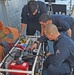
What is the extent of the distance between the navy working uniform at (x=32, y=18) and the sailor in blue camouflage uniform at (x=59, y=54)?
40.5 inches

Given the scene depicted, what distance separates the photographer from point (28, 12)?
10.2 ft

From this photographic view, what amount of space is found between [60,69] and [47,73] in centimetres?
18

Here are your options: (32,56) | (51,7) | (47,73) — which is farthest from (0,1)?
(51,7)

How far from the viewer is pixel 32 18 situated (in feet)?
10.8

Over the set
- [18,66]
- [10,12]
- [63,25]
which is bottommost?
[18,66]

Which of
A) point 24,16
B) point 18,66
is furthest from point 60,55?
point 24,16

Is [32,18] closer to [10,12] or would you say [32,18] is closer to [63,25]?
[10,12]

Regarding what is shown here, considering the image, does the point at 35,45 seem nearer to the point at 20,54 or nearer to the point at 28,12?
the point at 20,54

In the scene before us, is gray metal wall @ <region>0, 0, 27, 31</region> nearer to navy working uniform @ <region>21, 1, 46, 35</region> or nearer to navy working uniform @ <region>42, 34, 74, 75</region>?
navy working uniform @ <region>21, 1, 46, 35</region>

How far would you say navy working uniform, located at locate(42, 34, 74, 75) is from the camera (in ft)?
6.82

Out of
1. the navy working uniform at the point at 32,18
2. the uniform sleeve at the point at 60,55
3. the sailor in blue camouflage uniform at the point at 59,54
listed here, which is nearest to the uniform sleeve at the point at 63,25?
the navy working uniform at the point at 32,18

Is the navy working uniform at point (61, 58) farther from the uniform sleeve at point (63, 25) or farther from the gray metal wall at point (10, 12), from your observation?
the gray metal wall at point (10, 12)

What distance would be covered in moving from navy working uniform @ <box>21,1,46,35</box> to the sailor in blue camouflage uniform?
40.5 inches

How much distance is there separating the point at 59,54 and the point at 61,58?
2.0 inches
